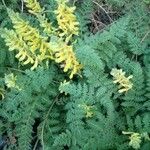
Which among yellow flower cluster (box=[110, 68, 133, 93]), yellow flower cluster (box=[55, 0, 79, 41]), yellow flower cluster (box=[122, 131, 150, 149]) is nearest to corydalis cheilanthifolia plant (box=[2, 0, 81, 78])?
yellow flower cluster (box=[55, 0, 79, 41])

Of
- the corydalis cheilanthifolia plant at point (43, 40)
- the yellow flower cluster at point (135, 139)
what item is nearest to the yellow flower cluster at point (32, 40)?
the corydalis cheilanthifolia plant at point (43, 40)

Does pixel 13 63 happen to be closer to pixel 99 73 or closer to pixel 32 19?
pixel 32 19

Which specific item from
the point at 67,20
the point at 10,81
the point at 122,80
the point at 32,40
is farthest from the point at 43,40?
the point at 122,80

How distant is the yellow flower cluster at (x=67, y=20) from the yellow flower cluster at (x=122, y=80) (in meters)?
0.49

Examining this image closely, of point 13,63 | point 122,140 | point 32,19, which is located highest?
point 32,19

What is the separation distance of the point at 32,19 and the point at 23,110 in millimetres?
896

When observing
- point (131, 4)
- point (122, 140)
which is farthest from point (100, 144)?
point (131, 4)

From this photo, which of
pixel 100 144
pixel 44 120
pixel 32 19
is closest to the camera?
pixel 100 144

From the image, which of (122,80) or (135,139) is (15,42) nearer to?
(122,80)

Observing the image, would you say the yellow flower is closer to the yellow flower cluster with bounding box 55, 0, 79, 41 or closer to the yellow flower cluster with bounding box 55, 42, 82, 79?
the yellow flower cluster with bounding box 55, 42, 82, 79

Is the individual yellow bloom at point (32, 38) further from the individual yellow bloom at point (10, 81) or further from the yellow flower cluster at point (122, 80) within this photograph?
the yellow flower cluster at point (122, 80)

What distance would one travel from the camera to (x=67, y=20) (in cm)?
339

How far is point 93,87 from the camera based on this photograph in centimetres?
349

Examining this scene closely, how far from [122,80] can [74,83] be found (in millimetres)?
535
